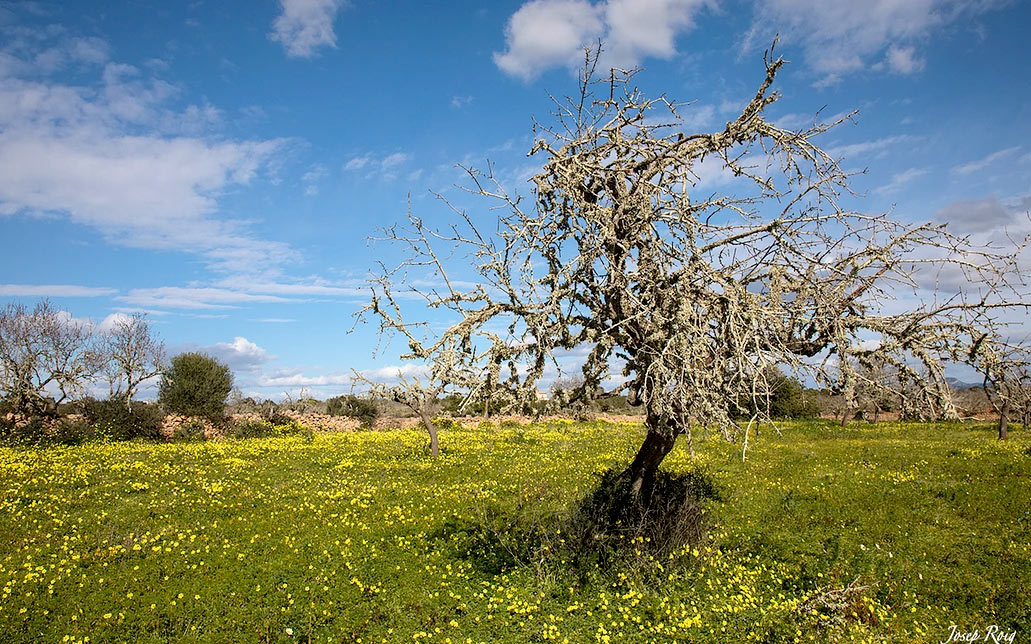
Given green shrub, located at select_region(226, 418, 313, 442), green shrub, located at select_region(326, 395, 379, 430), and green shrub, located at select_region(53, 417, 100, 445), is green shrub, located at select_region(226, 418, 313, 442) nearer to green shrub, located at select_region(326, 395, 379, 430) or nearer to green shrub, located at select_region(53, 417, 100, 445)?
green shrub, located at select_region(326, 395, 379, 430)

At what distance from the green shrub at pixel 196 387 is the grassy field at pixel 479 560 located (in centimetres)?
2001

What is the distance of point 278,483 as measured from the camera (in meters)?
17.8

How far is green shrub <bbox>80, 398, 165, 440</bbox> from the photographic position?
31.8 metres

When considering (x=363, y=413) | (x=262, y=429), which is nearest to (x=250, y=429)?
(x=262, y=429)

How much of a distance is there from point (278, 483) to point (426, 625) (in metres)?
10.6

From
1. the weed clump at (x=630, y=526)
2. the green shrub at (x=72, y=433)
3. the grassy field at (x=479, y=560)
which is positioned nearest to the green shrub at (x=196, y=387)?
the green shrub at (x=72, y=433)

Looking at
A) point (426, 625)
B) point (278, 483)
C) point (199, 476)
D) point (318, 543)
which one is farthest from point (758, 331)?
point (199, 476)

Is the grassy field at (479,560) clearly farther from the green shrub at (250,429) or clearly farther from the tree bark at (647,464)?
the green shrub at (250,429)

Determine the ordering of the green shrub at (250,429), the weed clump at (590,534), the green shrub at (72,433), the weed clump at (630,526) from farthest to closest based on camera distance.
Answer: the green shrub at (250,429) < the green shrub at (72,433) < the weed clump at (630,526) < the weed clump at (590,534)

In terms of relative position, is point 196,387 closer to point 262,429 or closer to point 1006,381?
point 262,429

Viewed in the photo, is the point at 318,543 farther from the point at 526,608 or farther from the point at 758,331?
the point at 758,331

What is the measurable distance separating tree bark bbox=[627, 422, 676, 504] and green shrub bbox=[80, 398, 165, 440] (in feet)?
99.9

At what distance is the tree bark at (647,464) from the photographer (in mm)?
11125

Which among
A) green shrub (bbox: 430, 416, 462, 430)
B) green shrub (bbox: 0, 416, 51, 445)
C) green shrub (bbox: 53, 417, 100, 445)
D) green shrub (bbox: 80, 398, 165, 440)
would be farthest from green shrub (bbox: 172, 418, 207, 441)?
green shrub (bbox: 430, 416, 462, 430)
